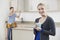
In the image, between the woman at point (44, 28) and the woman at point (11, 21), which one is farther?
the woman at point (11, 21)

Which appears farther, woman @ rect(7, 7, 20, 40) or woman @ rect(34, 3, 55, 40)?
woman @ rect(7, 7, 20, 40)

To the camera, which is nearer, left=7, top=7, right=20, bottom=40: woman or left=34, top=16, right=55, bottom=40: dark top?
left=34, top=16, right=55, bottom=40: dark top

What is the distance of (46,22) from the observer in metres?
1.70

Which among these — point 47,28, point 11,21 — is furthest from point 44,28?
point 11,21

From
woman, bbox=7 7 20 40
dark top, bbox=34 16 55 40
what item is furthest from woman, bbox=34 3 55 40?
woman, bbox=7 7 20 40

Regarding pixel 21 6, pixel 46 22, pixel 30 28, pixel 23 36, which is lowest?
pixel 23 36

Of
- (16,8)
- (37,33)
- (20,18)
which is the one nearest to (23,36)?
(20,18)

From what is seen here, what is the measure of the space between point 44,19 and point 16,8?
7.46 feet

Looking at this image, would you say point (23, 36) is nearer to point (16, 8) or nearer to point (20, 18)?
point (20, 18)

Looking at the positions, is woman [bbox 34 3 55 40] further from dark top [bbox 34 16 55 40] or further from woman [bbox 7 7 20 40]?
woman [bbox 7 7 20 40]

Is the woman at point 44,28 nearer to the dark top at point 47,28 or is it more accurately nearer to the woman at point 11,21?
the dark top at point 47,28

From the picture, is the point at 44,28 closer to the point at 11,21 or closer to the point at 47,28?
the point at 47,28

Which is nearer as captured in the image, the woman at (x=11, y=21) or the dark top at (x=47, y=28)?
the dark top at (x=47, y=28)

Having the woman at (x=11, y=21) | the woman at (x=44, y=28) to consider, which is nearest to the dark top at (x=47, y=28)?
the woman at (x=44, y=28)
